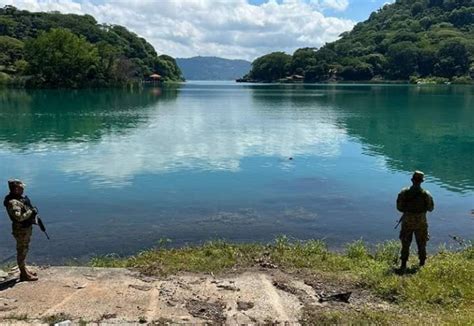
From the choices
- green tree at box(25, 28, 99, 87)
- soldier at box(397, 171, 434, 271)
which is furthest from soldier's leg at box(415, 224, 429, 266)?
green tree at box(25, 28, 99, 87)

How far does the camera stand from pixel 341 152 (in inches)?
1797

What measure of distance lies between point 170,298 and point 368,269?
6.11 m

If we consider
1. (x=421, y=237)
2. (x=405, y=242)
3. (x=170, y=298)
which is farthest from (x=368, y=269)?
(x=170, y=298)

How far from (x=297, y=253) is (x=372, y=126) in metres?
51.6

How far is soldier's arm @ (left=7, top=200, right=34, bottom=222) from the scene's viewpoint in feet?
41.8

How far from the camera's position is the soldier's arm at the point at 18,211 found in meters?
12.7

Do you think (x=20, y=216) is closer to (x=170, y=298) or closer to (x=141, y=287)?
(x=141, y=287)

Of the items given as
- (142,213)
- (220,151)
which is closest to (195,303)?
(142,213)

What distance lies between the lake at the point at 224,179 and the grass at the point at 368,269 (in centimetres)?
367

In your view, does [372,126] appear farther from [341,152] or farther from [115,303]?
[115,303]

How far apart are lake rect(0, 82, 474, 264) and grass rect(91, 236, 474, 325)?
367 cm

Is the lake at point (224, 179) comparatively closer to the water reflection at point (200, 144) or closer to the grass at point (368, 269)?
the water reflection at point (200, 144)

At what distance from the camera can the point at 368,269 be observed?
15031 mm

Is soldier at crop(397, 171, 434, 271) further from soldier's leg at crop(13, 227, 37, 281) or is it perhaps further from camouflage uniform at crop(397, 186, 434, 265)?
soldier's leg at crop(13, 227, 37, 281)
